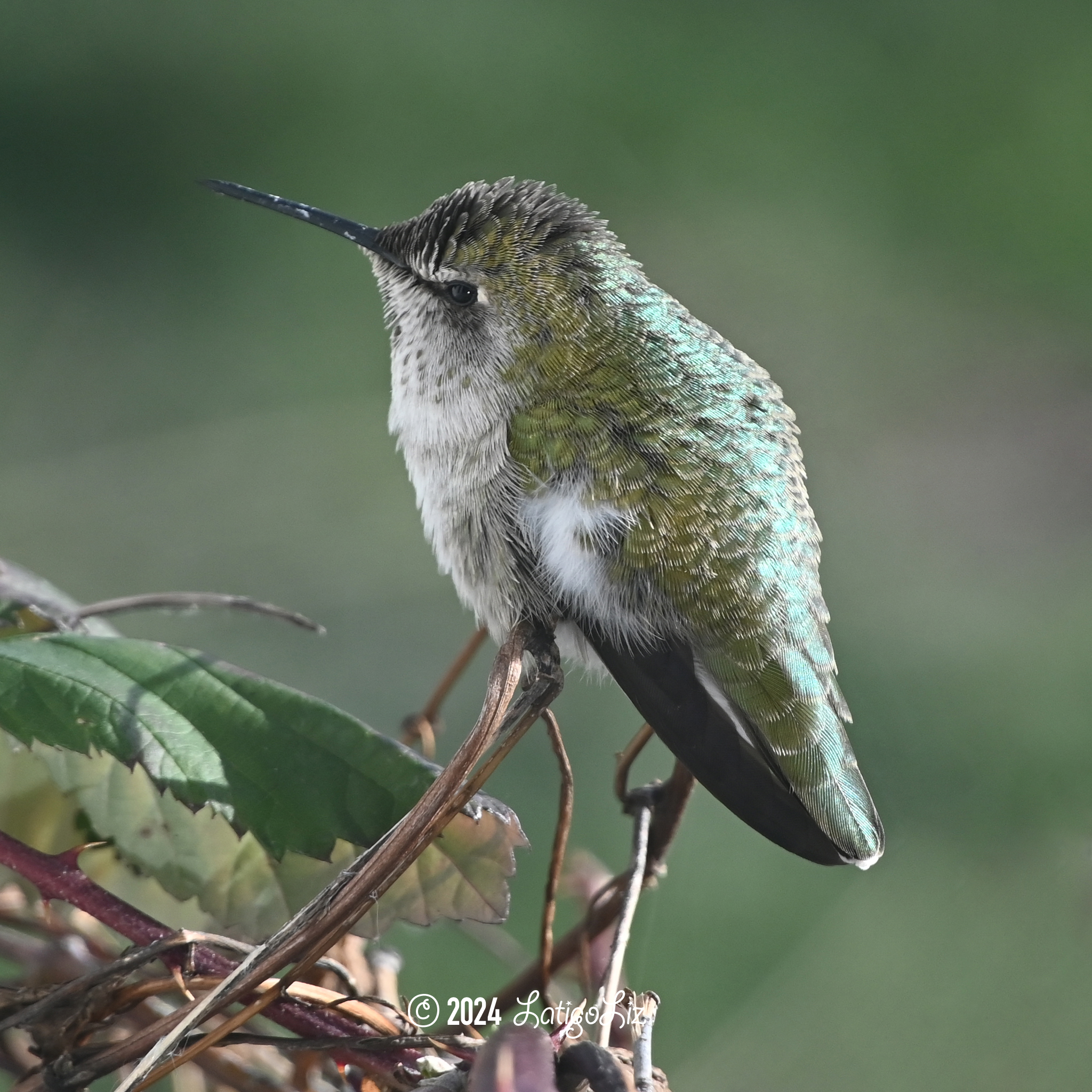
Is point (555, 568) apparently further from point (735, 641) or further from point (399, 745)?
point (399, 745)

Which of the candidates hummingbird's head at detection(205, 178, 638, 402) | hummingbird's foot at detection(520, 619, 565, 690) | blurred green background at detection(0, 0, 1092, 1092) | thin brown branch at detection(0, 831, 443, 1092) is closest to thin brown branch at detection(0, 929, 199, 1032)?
thin brown branch at detection(0, 831, 443, 1092)

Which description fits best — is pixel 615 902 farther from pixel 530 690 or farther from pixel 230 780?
pixel 230 780

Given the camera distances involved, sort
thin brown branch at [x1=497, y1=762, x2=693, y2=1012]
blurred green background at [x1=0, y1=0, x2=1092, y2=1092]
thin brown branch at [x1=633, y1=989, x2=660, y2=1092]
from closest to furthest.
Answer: thin brown branch at [x1=633, y1=989, x2=660, y2=1092] → thin brown branch at [x1=497, y1=762, x2=693, y2=1012] → blurred green background at [x1=0, y1=0, x2=1092, y2=1092]

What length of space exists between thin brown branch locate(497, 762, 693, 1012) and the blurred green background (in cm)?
99

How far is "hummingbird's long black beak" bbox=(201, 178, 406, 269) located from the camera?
4.91 feet

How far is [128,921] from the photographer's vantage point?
89 centimetres

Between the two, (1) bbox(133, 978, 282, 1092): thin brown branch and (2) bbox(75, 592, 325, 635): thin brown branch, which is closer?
(1) bbox(133, 978, 282, 1092): thin brown branch

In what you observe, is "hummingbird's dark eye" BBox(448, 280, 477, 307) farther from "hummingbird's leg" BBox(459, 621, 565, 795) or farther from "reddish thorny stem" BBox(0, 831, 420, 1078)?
"reddish thorny stem" BBox(0, 831, 420, 1078)

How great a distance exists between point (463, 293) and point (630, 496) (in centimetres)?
38

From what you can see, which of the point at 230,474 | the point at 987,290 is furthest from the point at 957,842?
the point at 987,290

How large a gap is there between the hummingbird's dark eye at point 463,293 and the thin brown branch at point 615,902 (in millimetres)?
617

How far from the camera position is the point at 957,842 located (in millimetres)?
2941

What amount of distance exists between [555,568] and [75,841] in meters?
0.51

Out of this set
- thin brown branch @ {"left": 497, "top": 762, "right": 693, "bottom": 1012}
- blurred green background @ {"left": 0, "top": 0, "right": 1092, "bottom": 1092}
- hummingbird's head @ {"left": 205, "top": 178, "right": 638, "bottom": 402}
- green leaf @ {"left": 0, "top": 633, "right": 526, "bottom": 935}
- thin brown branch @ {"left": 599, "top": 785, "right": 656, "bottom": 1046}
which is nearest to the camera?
thin brown branch @ {"left": 599, "top": 785, "right": 656, "bottom": 1046}
